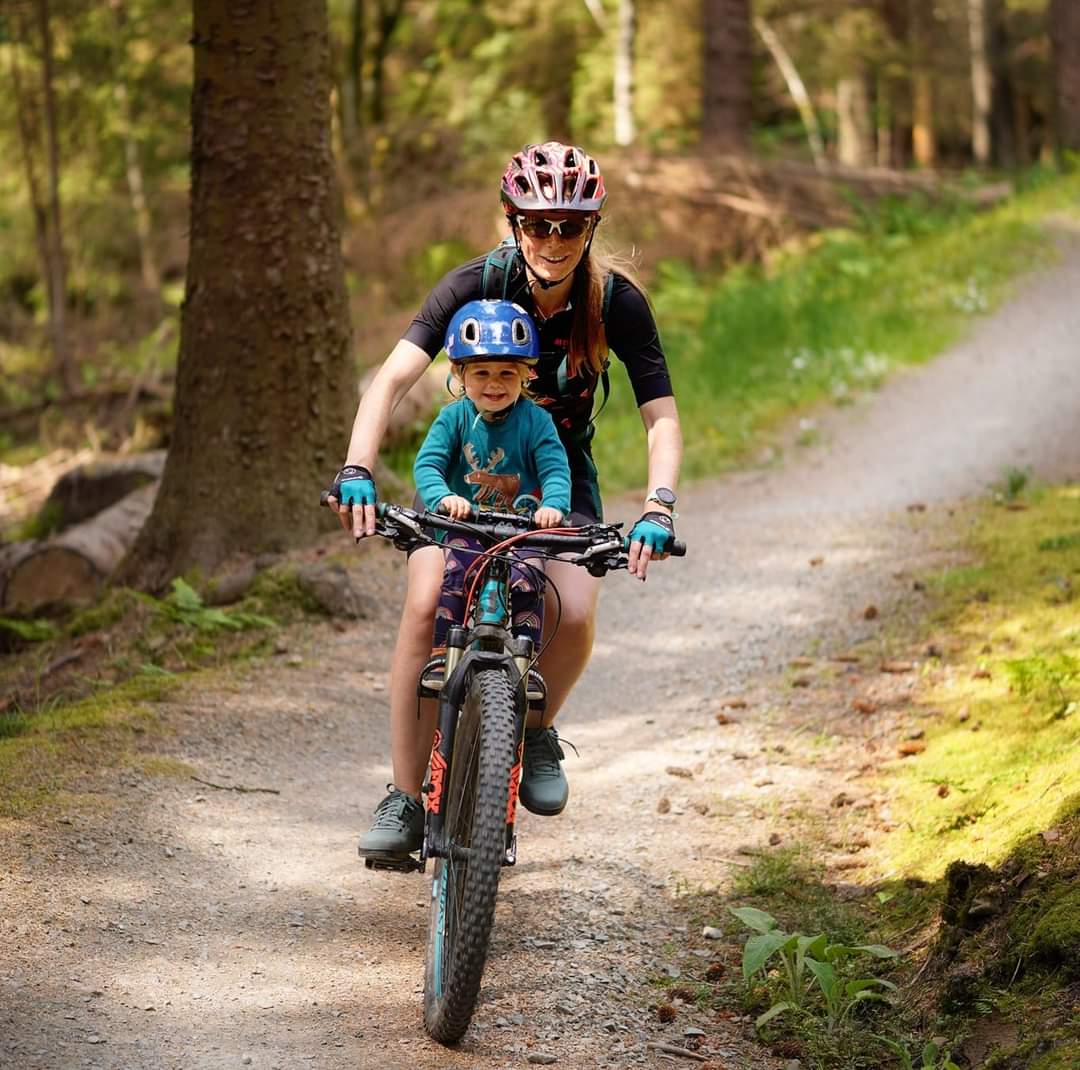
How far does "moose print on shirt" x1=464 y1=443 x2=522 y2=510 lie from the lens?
4227 mm

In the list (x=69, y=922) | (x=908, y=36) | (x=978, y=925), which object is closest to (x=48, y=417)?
(x=69, y=922)

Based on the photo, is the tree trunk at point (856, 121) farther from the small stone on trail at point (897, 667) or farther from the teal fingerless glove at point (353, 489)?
the teal fingerless glove at point (353, 489)

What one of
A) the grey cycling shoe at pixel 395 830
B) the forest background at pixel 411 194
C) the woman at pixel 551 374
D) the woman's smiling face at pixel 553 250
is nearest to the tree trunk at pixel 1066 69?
the forest background at pixel 411 194

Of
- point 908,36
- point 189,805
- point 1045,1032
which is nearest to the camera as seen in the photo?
point 1045,1032

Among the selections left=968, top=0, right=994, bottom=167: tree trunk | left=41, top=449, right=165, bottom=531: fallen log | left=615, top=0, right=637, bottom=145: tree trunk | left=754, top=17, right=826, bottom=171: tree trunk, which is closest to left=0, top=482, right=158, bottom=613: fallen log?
left=41, top=449, right=165, bottom=531: fallen log

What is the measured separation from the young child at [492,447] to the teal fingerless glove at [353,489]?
19 cm

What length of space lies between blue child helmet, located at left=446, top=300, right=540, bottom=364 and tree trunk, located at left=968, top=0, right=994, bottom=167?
25.3 meters

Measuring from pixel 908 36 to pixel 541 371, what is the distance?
24459 millimetres

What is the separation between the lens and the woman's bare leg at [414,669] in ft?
14.0

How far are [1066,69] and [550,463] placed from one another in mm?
17265

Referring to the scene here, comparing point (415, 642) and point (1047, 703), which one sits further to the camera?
point (1047, 703)

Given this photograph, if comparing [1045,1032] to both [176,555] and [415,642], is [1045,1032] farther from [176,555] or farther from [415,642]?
[176,555]

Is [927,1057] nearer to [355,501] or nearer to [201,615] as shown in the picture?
[355,501]

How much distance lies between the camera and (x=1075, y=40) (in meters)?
18.7
